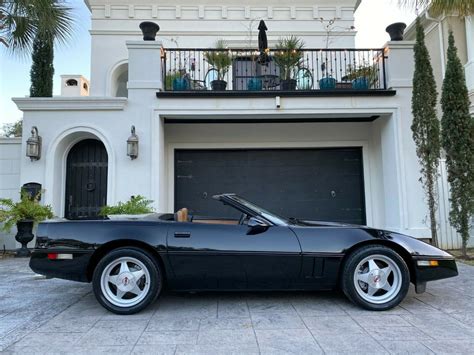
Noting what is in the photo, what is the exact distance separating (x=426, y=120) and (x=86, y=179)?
23.7ft

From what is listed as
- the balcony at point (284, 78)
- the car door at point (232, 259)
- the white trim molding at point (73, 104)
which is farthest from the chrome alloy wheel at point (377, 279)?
the white trim molding at point (73, 104)

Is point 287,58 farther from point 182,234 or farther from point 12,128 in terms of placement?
point 12,128

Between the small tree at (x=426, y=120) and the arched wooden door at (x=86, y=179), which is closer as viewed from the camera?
the small tree at (x=426, y=120)

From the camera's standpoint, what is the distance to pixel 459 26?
34.3 ft

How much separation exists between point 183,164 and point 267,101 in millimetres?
2601

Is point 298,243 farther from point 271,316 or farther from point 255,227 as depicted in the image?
point 271,316

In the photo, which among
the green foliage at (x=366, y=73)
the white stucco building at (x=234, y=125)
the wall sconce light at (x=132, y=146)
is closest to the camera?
the wall sconce light at (x=132, y=146)

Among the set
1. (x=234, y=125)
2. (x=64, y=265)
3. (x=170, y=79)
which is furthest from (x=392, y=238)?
(x=170, y=79)

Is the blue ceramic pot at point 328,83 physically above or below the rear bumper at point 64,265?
above

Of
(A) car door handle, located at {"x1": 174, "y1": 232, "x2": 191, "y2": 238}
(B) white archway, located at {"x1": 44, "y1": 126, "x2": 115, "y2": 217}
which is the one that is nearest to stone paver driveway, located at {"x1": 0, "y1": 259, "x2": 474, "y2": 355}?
(A) car door handle, located at {"x1": 174, "y1": 232, "x2": 191, "y2": 238}

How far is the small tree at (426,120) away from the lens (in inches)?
263

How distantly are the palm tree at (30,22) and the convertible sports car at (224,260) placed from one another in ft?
18.0

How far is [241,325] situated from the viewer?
10.4 feet

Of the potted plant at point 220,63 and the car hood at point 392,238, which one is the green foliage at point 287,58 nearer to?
the potted plant at point 220,63
